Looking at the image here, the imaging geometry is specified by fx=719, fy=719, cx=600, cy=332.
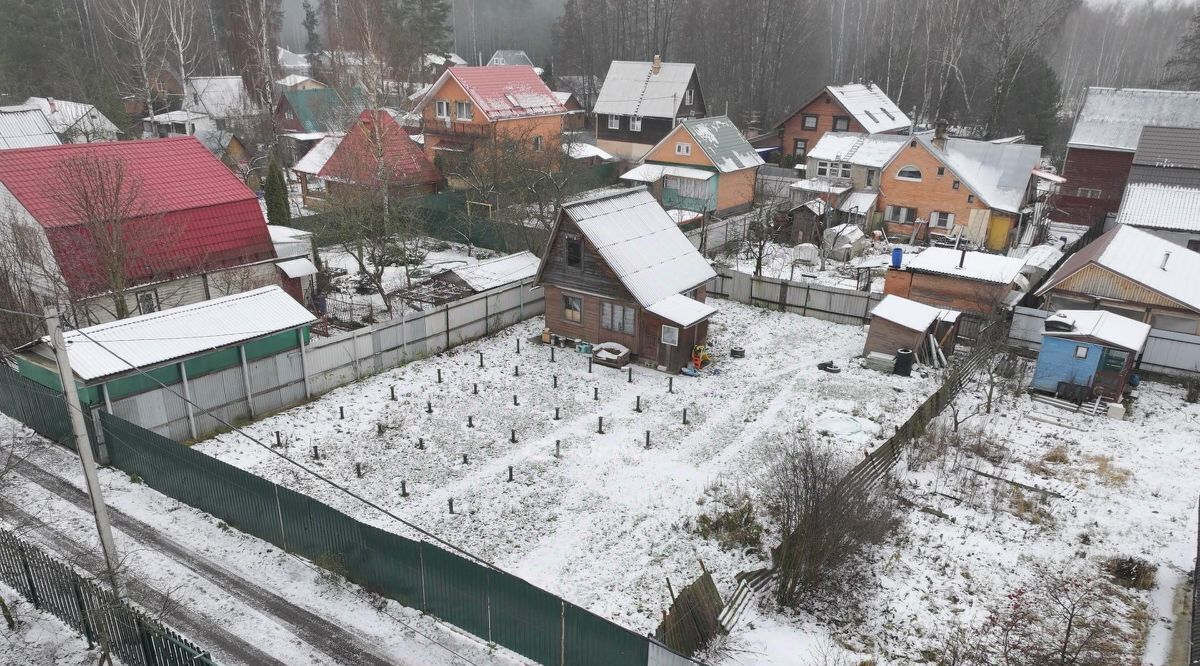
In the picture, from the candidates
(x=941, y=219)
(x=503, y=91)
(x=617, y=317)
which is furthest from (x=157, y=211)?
(x=941, y=219)

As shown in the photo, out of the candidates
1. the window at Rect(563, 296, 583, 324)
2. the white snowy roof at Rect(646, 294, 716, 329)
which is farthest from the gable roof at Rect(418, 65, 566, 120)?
the white snowy roof at Rect(646, 294, 716, 329)

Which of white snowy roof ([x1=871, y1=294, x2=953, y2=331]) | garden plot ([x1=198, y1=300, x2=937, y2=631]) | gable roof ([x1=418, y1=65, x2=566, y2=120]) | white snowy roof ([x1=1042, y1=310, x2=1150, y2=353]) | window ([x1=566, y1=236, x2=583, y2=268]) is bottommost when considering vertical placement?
garden plot ([x1=198, y1=300, x2=937, y2=631])

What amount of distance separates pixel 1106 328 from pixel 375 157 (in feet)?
104

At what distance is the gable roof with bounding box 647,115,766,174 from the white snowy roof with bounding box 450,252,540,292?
60.3ft

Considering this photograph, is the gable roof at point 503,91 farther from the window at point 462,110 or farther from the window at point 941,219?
the window at point 941,219

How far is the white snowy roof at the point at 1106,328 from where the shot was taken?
922 inches

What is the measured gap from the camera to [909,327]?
1033 inches

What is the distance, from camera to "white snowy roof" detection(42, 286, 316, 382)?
18531 millimetres

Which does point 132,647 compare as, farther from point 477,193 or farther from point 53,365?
point 477,193

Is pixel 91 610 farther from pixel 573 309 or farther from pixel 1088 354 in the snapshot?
pixel 1088 354

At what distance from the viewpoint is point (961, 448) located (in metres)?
21.3

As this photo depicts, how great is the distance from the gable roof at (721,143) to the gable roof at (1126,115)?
20.0 metres

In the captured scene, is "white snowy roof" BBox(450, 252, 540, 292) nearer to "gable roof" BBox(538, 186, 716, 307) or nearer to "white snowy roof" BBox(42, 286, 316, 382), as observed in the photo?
"gable roof" BBox(538, 186, 716, 307)

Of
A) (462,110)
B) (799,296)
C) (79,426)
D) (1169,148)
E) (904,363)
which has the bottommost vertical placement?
(904,363)
